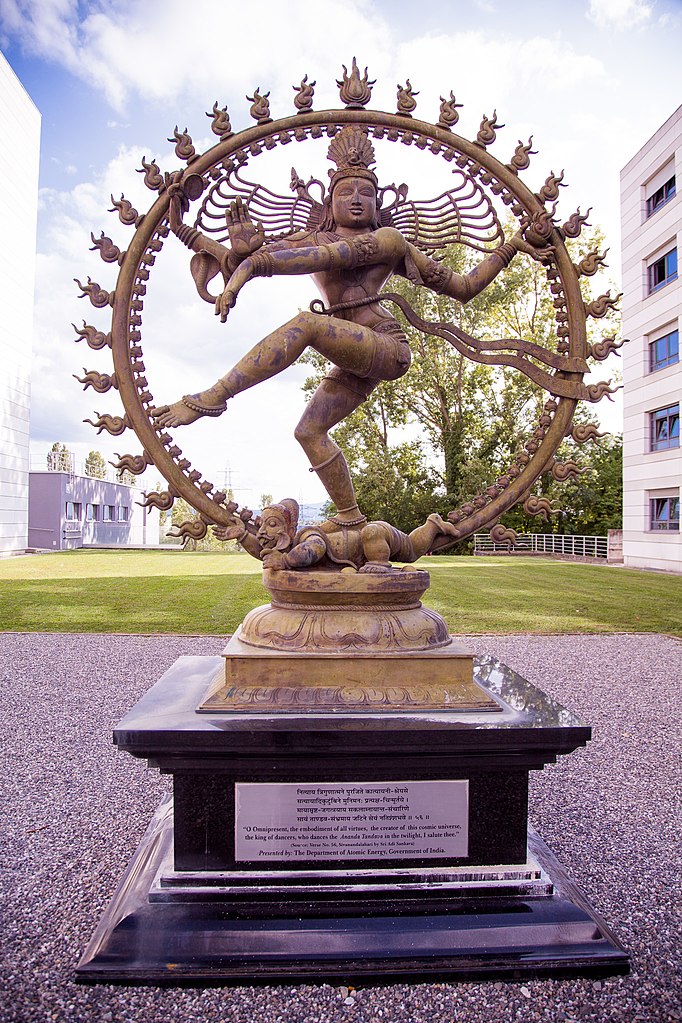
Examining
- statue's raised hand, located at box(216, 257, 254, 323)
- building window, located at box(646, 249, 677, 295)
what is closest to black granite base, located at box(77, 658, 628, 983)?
statue's raised hand, located at box(216, 257, 254, 323)

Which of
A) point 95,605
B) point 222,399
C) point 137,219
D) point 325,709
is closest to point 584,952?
point 325,709

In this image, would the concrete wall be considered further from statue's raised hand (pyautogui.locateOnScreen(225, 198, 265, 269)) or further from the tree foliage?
statue's raised hand (pyautogui.locateOnScreen(225, 198, 265, 269))

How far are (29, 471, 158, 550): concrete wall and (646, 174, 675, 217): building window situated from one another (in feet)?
66.6

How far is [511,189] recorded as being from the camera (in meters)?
3.53

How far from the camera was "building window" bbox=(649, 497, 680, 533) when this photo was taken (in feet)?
70.6

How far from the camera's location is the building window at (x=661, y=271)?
69.0 feet

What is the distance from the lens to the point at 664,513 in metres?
22.2

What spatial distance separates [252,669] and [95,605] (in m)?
10.9

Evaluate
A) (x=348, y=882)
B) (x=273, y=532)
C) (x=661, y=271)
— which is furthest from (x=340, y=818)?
(x=661, y=271)

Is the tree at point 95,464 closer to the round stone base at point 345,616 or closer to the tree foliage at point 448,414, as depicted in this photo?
the tree foliage at point 448,414

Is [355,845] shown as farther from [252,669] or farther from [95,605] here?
[95,605]

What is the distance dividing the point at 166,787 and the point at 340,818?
2.43 metres

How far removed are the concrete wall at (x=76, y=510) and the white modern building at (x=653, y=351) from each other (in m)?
18.0

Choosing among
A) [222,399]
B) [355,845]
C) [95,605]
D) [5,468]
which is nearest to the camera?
[355,845]
